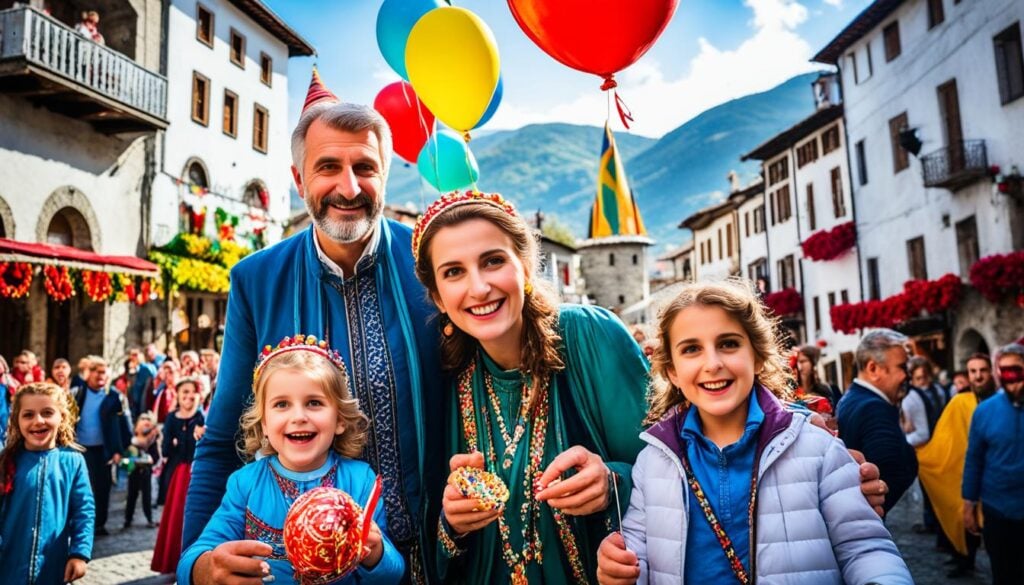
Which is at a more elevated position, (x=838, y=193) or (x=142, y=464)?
(x=838, y=193)

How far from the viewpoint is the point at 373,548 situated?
2.14 metres

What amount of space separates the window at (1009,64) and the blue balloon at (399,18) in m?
16.2

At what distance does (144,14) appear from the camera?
56.4ft

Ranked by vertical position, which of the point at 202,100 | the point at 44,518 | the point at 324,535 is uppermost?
the point at 202,100

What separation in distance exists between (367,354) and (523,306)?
622 mm

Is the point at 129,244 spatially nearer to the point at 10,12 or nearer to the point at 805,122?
the point at 10,12

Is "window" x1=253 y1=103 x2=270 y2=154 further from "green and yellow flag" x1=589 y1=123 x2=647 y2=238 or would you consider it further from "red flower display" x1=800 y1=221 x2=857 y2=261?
"red flower display" x1=800 y1=221 x2=857 y2=261

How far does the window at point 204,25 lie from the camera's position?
19447 millimetres

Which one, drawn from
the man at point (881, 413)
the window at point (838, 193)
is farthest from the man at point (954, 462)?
the window at point (838, 193)

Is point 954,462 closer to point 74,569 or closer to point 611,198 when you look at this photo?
point 611,198

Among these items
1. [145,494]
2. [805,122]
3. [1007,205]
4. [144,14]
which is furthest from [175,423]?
[805,122]

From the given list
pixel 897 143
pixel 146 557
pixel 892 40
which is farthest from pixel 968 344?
pixel 146 557

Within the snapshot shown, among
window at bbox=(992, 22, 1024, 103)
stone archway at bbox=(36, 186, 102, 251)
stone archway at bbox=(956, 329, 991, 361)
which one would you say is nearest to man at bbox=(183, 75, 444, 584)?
stone archway at bbox=(36, 186, 102, 251)

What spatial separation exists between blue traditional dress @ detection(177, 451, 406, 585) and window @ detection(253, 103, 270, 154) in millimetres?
22018
